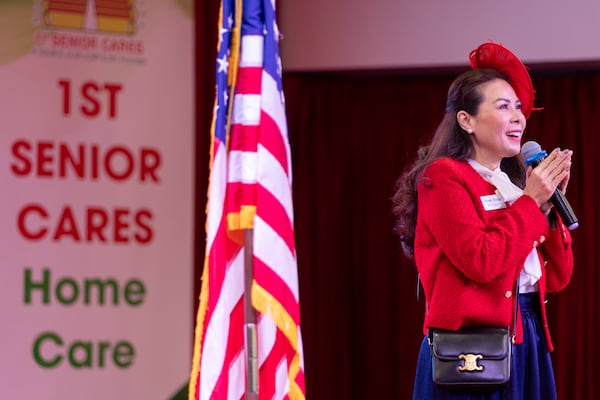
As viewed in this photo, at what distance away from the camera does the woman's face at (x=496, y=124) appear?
2.71m

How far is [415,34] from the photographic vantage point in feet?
16.5

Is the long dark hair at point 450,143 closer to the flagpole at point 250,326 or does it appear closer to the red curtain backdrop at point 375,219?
the flagpole at point 250,326

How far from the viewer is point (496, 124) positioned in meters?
2.71

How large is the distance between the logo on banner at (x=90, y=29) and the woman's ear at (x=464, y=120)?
2382 millimetres

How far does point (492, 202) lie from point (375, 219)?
2710mm

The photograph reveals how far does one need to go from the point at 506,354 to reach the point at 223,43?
4.52 feet

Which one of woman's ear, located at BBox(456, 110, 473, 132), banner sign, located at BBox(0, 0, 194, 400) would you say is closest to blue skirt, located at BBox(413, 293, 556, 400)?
woman's ear, located at BBox(456, 110, 473, 132)

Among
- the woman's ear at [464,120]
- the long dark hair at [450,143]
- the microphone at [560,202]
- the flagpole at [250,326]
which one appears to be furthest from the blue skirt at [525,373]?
the flagpole at [250,326]

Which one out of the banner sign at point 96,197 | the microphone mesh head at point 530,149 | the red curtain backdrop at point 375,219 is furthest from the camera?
the red curtain backdrop at point 375,219

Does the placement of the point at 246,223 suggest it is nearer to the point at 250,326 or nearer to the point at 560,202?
the point at 250,326

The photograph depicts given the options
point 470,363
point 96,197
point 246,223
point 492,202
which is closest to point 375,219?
point 96,197

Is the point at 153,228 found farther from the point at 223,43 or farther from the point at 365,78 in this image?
the point at 223,43

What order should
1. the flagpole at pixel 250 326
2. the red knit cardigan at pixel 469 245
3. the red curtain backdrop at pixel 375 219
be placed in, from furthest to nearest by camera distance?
the red curtain backdrop at pixel 375 219
the flagpole at pixel 250 326
the red knit cardigan at pixel 469 245

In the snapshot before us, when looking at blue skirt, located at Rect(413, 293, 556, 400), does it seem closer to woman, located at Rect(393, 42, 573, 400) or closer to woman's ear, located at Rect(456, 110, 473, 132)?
woman, located at Rect(393, 42, 573, 400)
